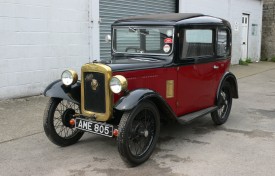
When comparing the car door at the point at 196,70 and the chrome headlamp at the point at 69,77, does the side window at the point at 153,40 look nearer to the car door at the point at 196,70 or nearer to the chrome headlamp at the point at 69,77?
the car door at the point at 196,70

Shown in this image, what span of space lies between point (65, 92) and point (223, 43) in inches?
113

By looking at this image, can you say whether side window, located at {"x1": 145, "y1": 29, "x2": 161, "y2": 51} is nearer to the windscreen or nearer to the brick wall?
the windscreen

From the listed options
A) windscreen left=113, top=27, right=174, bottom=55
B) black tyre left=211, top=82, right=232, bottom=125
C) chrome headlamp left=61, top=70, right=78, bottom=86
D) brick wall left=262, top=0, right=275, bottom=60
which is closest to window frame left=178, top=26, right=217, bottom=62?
windscreen left=113, top=27, right=174, bottom=55

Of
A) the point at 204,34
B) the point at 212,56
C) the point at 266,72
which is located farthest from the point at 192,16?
the point at 266,72

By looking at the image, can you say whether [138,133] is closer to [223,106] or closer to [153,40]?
[153,40]

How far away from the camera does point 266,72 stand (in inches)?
544

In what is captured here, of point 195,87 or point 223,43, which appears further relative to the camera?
point 223,43

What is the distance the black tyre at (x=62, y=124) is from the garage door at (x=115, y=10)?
4.44 meters

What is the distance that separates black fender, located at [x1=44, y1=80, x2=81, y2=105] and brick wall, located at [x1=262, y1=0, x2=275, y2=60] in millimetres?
16271

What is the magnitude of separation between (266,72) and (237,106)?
7140 mm

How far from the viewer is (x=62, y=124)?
15.8 ft

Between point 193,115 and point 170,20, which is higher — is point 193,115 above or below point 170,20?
below

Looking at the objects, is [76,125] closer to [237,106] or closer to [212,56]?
[212,56]

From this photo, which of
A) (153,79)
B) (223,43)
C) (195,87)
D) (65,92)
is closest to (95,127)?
(65,92)
